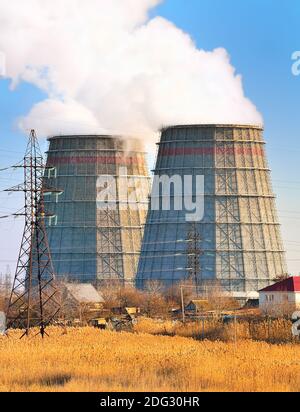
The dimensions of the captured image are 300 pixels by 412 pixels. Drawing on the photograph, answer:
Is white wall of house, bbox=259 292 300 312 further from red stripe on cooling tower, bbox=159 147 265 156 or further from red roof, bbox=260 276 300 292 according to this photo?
red stripe on cooling tower, bbox=159 147 265 156

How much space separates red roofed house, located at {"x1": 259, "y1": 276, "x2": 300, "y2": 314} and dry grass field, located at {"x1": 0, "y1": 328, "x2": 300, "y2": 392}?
64.1 feet

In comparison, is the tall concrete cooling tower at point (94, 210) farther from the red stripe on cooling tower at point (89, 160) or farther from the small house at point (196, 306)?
the small house at point (196, 306)

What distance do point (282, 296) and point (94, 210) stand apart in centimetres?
2643

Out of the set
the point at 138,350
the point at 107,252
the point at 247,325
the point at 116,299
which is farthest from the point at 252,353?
the point at 107,252

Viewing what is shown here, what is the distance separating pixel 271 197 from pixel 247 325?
33646 millimetres

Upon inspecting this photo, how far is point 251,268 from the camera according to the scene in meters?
71.9

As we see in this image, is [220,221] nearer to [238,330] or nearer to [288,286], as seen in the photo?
[288,286]

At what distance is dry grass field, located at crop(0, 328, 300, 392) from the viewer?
72.2 ft

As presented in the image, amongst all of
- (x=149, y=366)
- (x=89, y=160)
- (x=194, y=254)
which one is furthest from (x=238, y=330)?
(x=89, y=160)

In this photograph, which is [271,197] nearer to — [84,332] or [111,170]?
[111,170]

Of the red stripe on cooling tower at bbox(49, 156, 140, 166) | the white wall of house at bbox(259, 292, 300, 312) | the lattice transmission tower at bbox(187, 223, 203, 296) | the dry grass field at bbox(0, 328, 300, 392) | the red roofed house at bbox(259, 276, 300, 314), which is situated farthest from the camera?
the red stripe on cooling tower at bbox(49, 156, 140, 166)

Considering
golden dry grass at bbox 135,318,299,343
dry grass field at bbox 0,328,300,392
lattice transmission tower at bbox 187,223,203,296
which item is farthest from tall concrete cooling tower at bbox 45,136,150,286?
dry grass field at bbox 0,328,300,392

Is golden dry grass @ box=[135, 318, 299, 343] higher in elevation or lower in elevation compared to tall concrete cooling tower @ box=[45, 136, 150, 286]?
lower

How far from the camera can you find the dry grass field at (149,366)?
22.0 meters
